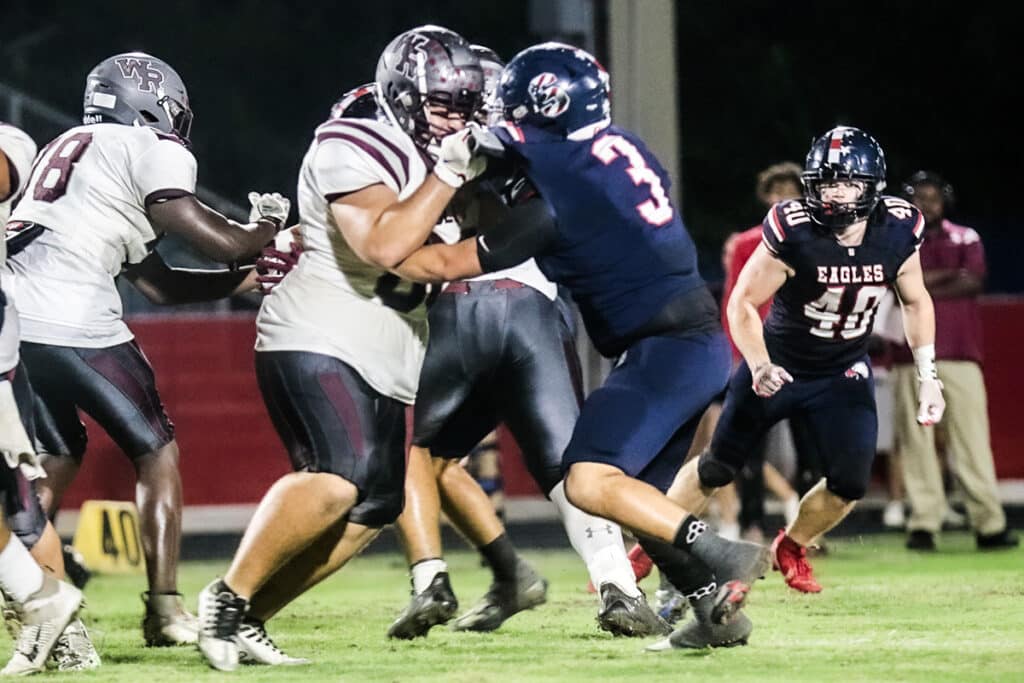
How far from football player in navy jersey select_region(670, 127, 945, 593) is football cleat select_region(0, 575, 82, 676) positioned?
8.30ft

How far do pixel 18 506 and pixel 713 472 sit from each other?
257 cm

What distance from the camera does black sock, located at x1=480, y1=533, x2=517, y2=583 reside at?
6.79 metres

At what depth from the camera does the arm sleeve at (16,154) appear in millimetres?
5605

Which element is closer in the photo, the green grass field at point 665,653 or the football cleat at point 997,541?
the green grass field at point 665,653

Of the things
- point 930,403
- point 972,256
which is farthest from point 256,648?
point 972,256

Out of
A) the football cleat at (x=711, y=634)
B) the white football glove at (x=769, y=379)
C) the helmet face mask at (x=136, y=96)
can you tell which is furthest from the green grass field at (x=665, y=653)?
the helmet face mask at (x=136, y=96)

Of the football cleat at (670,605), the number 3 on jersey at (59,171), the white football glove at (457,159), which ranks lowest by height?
the football cleat at (670,605)

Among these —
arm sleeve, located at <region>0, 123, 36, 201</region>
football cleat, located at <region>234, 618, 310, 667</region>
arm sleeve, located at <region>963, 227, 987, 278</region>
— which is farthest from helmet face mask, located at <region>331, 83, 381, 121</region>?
arm sleeve, located at <region>963, 227, 987, 278</region>

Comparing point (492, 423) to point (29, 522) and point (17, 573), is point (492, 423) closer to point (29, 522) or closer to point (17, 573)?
point (29, 522)

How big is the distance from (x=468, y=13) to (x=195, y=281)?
72.7ft

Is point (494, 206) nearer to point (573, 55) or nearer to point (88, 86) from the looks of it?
point (573, 55)

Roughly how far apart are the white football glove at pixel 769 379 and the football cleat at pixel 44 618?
2369mm

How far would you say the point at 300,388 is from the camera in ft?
18.4

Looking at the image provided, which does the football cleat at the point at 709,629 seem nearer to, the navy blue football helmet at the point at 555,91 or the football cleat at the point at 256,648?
the football cleat at the point at 256,648
